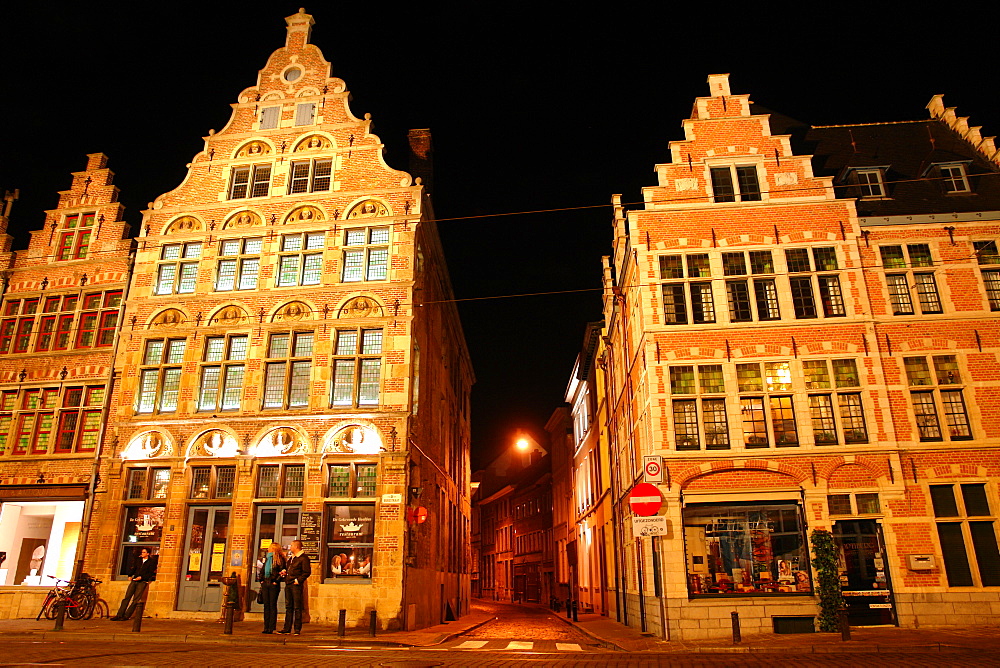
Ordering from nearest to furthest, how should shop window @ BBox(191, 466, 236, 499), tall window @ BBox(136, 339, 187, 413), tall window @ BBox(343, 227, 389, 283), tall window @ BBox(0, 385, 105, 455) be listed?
shop window @ BBox(191, 466, 236, 499), tall window @ BBox(136, 339, 187, 413), tall window @ BBox(343, 227, 389, 283), tall window @ BBox(0, 385, 105, 455)

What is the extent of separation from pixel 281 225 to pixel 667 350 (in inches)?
491

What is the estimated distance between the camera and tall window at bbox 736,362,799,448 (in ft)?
58.1

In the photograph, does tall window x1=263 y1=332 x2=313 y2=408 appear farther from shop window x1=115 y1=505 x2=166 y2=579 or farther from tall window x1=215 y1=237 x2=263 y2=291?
shop window x1=115 y1=505 x2=166 y2=579

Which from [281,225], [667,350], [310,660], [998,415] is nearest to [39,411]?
[281,225]

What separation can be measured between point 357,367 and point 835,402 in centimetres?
1289

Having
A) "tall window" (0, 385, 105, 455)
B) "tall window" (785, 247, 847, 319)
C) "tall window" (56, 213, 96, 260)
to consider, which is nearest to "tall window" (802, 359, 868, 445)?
"tall window" (785, 247, 847, 319)

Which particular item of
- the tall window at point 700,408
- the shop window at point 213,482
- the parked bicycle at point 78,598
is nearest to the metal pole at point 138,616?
the parked bicycle at point 78,598

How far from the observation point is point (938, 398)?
1803 centimetres

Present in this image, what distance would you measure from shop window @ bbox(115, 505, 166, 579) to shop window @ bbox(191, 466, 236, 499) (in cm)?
113

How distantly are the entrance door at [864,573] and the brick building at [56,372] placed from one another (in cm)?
2051

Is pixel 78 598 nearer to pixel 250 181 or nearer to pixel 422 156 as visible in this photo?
pixel 250 181

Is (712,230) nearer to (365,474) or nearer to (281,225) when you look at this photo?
(365,474)

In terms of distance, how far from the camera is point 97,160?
24.9 m

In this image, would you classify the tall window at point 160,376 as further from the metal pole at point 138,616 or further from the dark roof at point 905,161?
the dark roof at point 905,161
